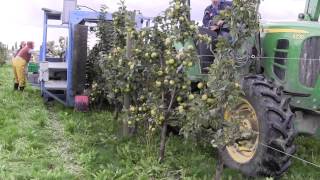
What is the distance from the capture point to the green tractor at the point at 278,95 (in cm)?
598

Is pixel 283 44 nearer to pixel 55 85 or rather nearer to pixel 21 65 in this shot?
pixel 55 85

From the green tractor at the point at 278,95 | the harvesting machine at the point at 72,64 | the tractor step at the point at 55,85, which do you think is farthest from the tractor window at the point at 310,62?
the tractor step at the point at 55,85

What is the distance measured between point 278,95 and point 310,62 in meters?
0.94

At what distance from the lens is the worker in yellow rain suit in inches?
607

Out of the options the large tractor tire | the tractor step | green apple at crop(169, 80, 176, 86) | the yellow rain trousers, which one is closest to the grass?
the large tractor tire

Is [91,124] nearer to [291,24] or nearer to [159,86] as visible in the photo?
[159,86]

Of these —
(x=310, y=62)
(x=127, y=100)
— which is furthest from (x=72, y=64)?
(x=310, y=62)

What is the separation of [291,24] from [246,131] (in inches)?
70.5

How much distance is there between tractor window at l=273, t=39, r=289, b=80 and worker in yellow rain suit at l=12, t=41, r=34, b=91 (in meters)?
9.85

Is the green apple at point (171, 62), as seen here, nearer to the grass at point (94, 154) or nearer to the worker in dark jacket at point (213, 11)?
the grass at point (94, 154)

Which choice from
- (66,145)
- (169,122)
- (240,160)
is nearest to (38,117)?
(66,145)

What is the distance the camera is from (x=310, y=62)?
22.4ft

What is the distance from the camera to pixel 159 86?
22.5ft

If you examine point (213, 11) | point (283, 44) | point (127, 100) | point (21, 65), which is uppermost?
point (213, 11)
